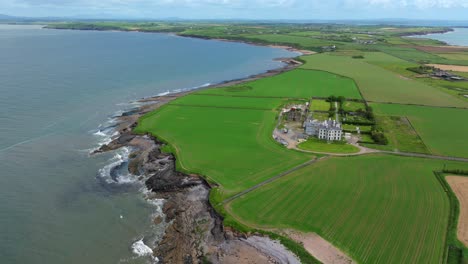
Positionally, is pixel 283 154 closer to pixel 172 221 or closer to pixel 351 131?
pixel 351 131

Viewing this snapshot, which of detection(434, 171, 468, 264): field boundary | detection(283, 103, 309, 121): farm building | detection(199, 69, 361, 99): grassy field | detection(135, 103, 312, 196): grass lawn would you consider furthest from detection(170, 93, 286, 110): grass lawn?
detection(434, 171, 468, 264): field boundary

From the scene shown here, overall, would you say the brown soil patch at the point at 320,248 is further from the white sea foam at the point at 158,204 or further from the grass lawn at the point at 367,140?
the grass lawn at the point at 367,140

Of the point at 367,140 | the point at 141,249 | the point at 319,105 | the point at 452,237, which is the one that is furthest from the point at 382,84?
the point at 141,249

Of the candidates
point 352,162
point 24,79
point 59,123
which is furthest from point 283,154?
point 24,79

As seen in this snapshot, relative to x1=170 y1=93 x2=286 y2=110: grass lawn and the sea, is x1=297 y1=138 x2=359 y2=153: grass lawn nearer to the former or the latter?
x1=170 y1=93 x2=286 y2=110: grass lawn

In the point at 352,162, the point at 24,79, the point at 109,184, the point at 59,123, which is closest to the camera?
the point at 109,184

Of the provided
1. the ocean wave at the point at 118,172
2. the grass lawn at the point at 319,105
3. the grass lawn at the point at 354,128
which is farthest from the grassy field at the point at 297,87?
the ocean wave at the point at 118,172
